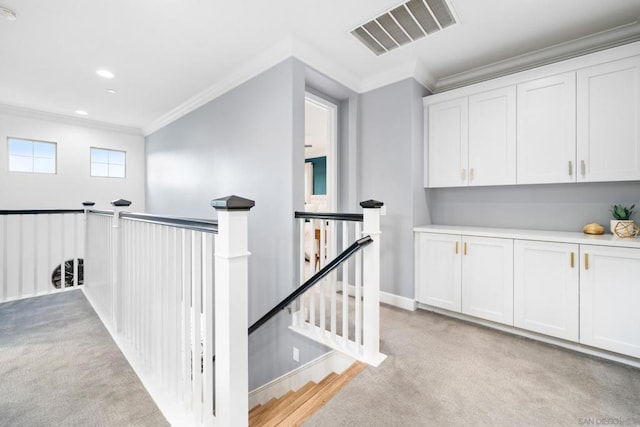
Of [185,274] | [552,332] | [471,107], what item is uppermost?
[471,107]

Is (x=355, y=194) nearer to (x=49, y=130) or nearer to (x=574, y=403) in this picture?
(x=574, y=403)

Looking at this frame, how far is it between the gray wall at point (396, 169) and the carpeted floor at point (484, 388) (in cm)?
88

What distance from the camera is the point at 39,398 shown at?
1.59 metres

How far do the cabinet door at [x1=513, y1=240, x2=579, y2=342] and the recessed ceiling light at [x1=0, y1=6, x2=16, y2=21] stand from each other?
4.45 meters

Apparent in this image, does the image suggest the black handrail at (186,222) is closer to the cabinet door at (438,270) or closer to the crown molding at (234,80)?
the crown molding at (234,80)

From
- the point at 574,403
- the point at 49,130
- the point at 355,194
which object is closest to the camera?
the point at 574,403

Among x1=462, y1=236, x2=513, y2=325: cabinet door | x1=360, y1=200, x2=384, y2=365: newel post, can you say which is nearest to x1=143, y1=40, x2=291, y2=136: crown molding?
x1=360, y1=200, x2=384, y2=365: newel post

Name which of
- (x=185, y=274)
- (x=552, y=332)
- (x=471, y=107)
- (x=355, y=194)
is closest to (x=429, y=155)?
(x=471, y=107)

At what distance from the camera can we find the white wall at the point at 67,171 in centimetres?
420

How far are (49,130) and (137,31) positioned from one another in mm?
3492

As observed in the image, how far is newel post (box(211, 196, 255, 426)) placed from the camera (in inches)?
39.8

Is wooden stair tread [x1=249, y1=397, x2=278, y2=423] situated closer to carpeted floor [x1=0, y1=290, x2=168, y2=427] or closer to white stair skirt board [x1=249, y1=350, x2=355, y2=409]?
white stair skirt board [x1=249, y1=350, x2=355, y2=409]

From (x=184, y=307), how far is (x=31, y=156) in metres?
5.20

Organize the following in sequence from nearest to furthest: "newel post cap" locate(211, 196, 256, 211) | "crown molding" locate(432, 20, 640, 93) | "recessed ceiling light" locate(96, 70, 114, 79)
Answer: "newel post cap" locate(211, 196, 256, 211), "crown molding" locate(432, 20, 640, 93), "recessed ceiling light" locate(96, 70, 114, 79)
